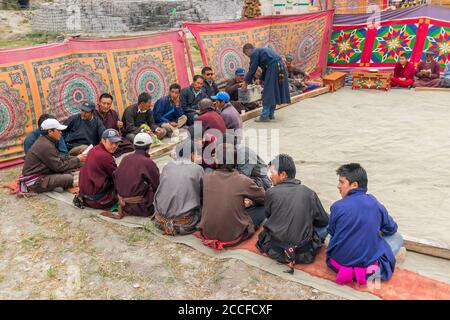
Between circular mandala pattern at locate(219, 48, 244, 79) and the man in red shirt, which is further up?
circular mandala pattern at locate(219, 48, 244, 79)

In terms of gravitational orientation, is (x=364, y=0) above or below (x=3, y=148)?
above

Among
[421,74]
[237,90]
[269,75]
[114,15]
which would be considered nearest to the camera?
[269,75]

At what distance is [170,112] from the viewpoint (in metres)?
7.33

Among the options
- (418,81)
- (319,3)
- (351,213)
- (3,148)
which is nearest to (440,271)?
(351,213)

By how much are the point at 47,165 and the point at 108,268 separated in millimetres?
1864

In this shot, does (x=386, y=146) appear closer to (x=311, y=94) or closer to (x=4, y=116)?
(x=311, y=94)

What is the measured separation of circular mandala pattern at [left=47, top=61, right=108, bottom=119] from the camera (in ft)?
21.4

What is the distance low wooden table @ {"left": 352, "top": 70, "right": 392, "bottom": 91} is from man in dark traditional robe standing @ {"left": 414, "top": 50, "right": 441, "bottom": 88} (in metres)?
0.67

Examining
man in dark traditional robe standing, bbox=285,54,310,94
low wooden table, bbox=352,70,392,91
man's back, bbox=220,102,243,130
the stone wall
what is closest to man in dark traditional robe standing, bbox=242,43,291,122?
man in dark traditional robe standing, bbox=285,54,310,94

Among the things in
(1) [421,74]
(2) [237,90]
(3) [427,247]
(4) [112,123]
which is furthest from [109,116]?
(1) [421,74]

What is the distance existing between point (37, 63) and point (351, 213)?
17.1ft

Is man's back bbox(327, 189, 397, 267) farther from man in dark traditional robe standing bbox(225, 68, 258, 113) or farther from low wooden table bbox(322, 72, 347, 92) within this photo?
low wooden table bbox(322, 72, 347, 92)
